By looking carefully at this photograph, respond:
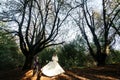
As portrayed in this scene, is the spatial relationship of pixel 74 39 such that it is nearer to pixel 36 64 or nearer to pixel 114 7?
pixel 114 7

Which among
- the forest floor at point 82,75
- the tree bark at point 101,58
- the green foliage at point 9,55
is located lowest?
the forest floor at point 82,75

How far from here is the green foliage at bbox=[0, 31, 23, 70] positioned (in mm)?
30656

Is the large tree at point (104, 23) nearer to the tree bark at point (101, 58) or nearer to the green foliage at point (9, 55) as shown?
the tree bark at point (101, 58)

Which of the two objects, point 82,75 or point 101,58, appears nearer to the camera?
point 82,75

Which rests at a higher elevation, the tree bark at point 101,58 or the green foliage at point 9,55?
the green foliage at point 9,55

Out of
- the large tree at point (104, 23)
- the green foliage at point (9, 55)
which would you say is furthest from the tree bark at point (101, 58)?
the green foliage at point (9, 55)

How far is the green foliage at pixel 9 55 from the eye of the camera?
30.7m

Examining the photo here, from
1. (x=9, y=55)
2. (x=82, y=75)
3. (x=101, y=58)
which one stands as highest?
(x=9, y=55)

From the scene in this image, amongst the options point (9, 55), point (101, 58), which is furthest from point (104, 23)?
point (9, 55)

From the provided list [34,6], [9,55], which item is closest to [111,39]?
[34,6]

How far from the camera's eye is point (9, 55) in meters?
32.1

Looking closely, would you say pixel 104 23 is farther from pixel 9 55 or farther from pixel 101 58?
pixel 9 55

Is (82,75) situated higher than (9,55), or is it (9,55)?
(9,55)

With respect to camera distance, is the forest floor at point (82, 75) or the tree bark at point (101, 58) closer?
the forest floor at point (82, 75)
